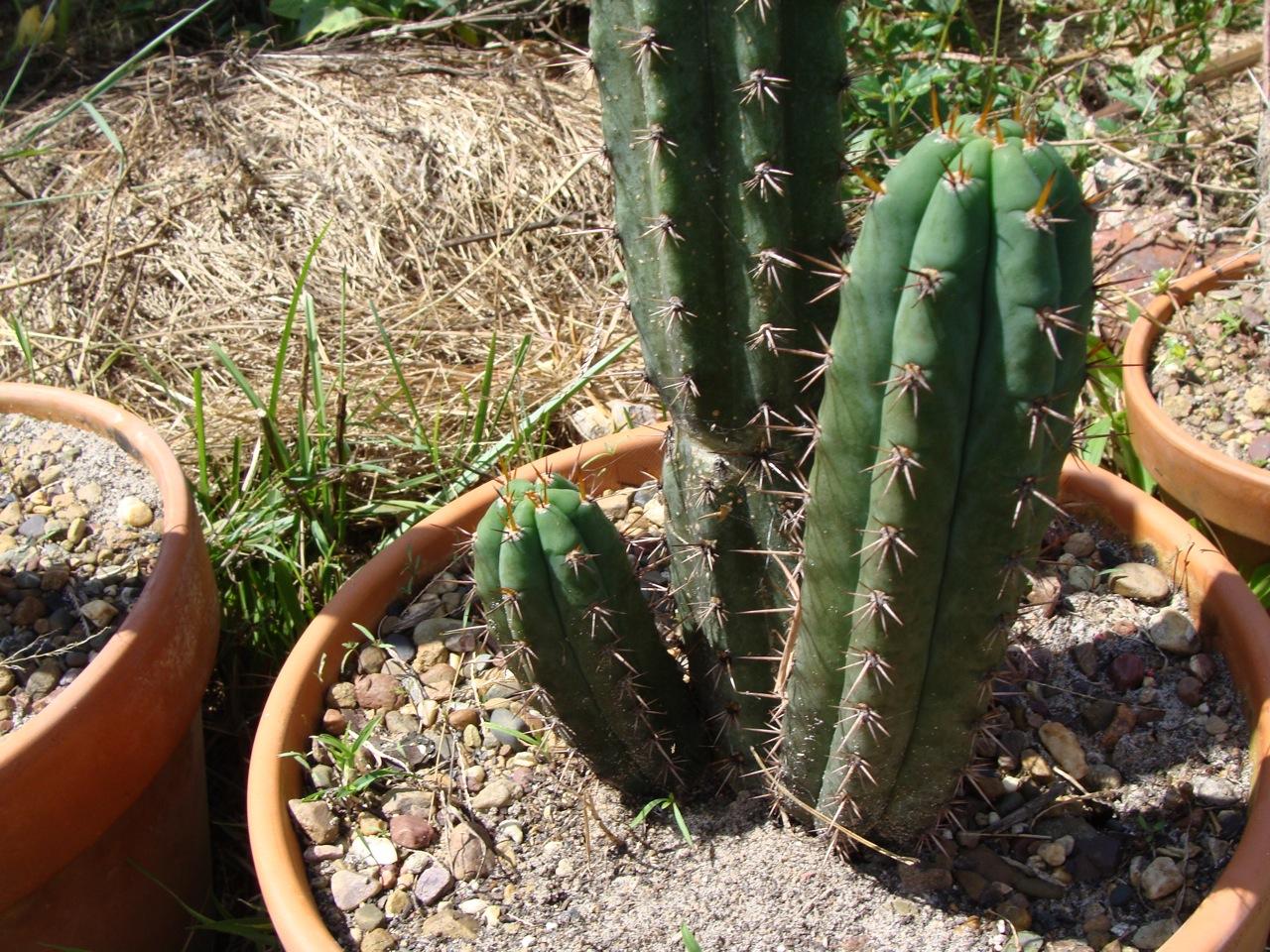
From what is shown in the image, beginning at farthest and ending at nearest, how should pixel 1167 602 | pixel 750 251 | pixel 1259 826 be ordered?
pixel 1167 602, pixel 1259 826, pixel 750 251

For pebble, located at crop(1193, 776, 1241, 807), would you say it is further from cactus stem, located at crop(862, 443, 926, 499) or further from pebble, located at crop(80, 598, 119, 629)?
pebble, located at crop(80, 598, 119, 629)

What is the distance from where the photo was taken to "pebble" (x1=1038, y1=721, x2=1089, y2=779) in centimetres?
188

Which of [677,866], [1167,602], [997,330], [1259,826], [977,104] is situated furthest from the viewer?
[977,104]

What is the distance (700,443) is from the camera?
165 cm

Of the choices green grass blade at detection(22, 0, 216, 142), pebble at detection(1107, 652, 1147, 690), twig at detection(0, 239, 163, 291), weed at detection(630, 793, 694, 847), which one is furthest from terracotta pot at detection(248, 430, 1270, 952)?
twig at detection(0, 239, 163, 291)

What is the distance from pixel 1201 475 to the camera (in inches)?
91.9

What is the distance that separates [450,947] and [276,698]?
0.50 metres

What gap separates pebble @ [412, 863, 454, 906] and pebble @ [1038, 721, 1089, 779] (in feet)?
2.95

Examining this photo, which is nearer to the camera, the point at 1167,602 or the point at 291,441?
the point at 1167,602

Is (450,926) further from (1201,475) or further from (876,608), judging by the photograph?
(1201,475)

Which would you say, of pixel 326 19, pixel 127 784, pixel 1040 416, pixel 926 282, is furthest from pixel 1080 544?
pixel 326 19

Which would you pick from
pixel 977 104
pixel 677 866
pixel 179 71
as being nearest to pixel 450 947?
pixel 677 866

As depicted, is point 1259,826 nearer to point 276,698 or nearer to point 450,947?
point 450,947

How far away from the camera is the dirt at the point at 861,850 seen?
1.69 m
